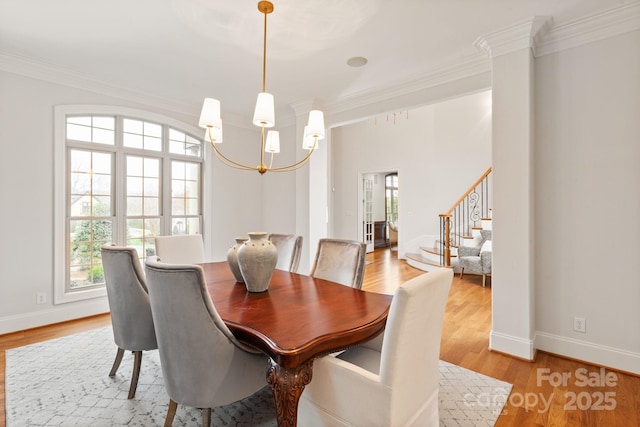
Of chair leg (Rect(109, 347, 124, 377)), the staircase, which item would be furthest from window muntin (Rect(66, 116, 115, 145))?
the staircase

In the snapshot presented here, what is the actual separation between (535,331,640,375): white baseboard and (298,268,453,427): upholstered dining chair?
1.80 m

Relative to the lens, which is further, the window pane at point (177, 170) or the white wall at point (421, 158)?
the white wall at point (421, 158)

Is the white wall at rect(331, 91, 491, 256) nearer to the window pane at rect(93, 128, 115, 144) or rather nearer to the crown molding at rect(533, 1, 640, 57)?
the crown molding at rect(533, 1, 640, 57)

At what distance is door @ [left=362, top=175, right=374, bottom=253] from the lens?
822 centimetres

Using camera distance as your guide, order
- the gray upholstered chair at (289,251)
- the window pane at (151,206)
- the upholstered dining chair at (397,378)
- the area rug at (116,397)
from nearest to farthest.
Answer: the upholstered dining chair at (397,378) < the area rug at (116,397) < the gray upholstered chair at (289,251) < the window pane at (151,206)

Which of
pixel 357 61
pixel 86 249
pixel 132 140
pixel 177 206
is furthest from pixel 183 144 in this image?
pixel 357 61

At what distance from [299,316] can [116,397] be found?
1439mm

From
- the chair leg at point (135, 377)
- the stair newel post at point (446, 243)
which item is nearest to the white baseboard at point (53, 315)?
the chair leg at point (135, 377)

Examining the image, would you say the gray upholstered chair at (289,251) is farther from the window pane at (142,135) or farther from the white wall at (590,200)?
the window pane at (142,135)

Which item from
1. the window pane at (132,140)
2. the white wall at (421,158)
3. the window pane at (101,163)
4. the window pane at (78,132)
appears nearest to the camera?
the window pane at (78,132)

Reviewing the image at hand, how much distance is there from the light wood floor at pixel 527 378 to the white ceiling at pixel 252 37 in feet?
8.71

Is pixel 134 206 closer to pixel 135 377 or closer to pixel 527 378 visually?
pixel 135 377

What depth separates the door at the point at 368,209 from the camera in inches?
324

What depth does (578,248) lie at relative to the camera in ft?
8.17
